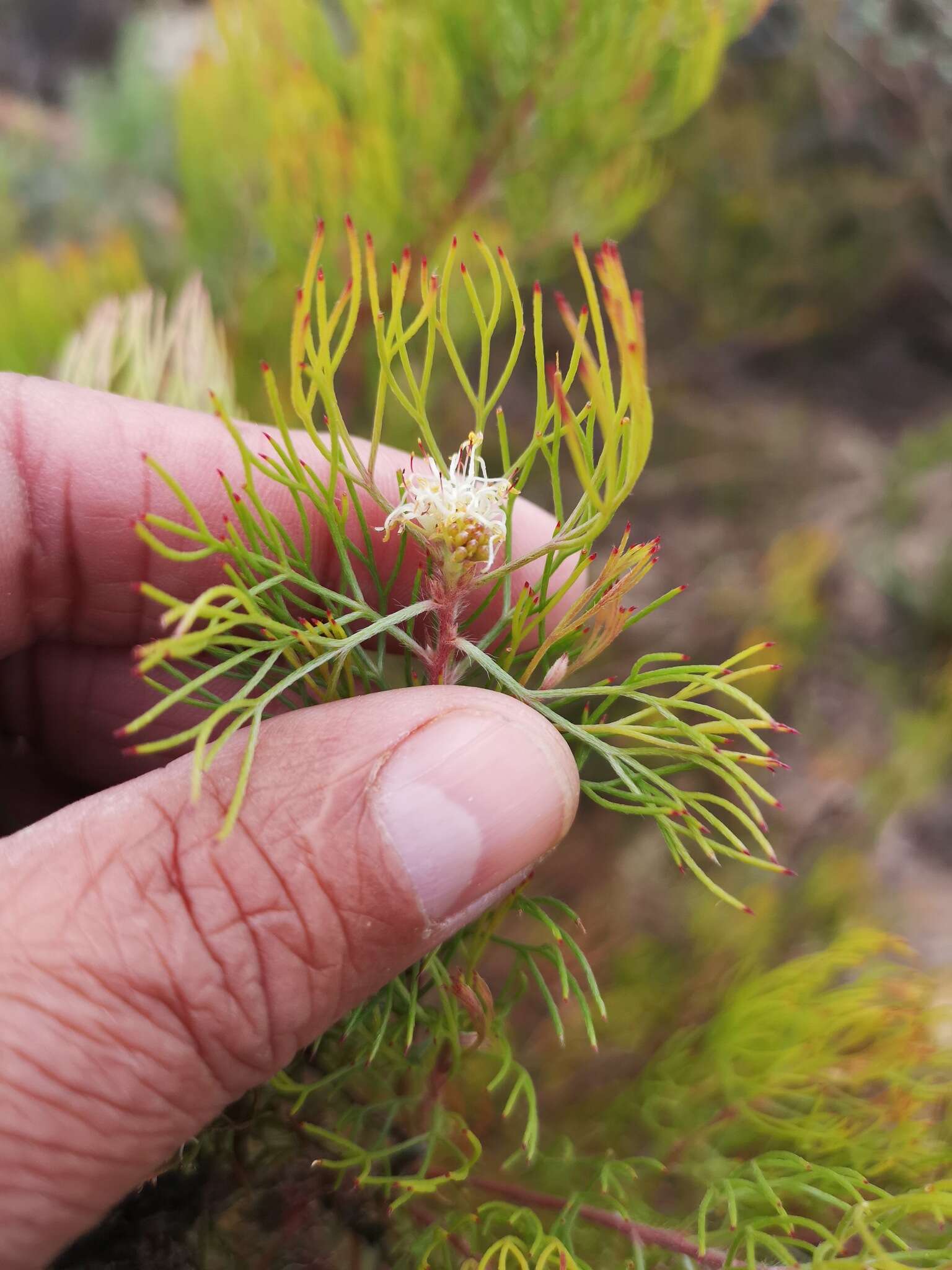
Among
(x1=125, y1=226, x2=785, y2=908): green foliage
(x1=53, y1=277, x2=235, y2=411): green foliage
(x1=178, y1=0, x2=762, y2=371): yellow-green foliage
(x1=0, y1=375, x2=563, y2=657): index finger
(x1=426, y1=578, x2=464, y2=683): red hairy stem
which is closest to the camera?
(x1=125, y1=226, x2=785, y2=908): green foliage

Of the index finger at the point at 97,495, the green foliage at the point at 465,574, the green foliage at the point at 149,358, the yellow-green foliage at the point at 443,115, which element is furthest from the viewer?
the yellow-green foliage at the point at 443,115

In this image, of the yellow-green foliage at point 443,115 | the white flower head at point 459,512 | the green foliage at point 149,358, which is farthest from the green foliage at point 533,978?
the yellow-green foliage at point 443,115

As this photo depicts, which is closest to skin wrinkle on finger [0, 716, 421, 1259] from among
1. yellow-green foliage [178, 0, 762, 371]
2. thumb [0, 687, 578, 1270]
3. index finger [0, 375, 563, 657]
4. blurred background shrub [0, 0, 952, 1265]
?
thumb [0, 687, 578, 1270]

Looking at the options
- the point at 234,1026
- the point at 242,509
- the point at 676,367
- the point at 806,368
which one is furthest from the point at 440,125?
the point at 806,368

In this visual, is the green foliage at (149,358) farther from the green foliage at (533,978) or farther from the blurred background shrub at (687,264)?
the green foliage at (533,978)

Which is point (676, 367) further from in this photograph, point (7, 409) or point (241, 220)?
point (7, 409)

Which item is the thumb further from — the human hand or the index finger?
the index finger
